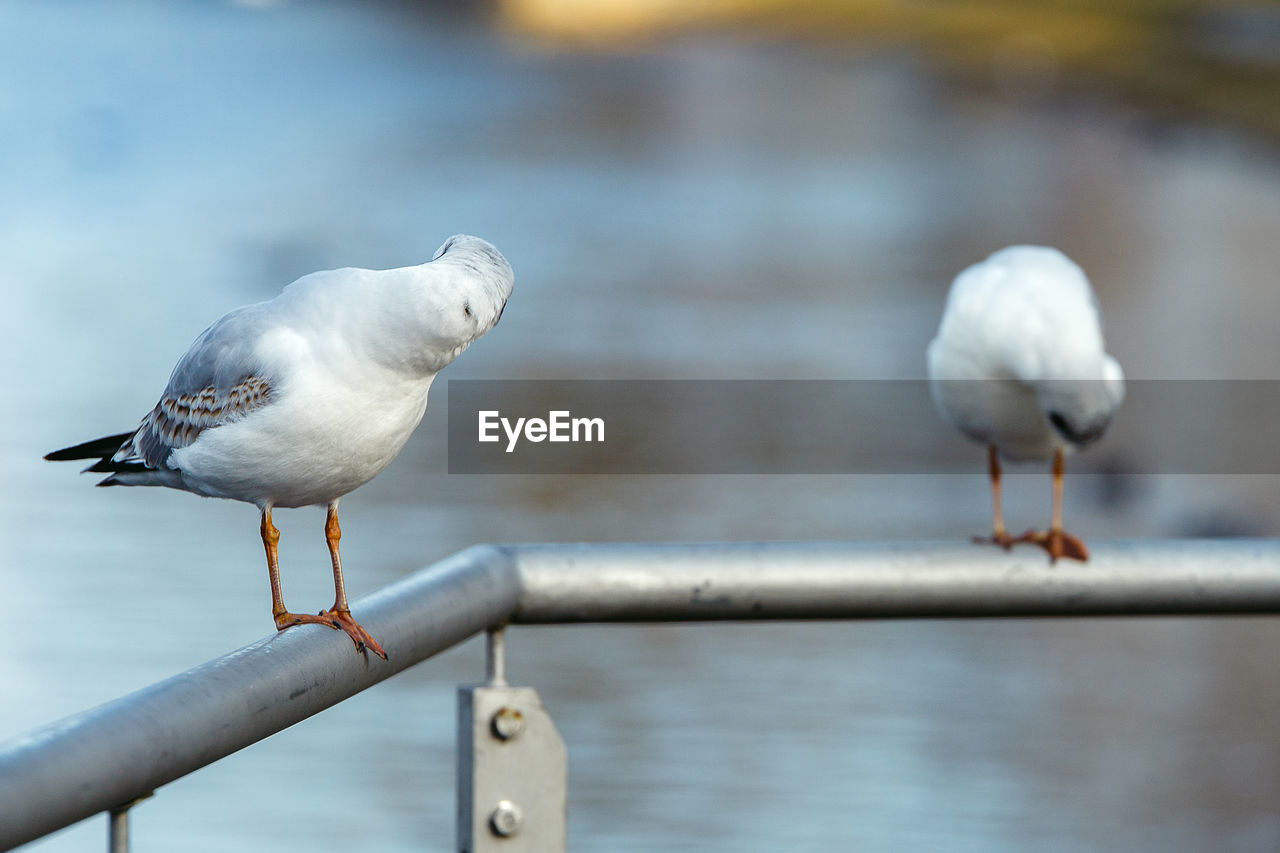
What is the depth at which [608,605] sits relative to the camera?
4.74 ft

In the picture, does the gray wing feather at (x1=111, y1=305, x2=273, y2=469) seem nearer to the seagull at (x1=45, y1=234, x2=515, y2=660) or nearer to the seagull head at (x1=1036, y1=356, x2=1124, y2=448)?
the seagull at (x1=45, y1=234, x2=515, y2=660)

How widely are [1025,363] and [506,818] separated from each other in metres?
1.53

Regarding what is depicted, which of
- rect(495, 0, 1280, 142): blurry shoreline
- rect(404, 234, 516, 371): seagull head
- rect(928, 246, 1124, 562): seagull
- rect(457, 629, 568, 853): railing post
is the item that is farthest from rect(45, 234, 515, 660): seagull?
rect(495, 0, 1280, 142): blurry shoreline

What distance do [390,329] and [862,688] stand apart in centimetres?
301

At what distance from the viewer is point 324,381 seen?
1.41 m

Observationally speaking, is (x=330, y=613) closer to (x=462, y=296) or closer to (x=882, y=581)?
(x=462, y=296)

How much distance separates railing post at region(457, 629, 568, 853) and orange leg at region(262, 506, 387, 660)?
0.41 ft

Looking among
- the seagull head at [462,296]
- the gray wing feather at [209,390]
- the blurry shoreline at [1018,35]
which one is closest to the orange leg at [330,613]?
the gray wing feather at [209,390]

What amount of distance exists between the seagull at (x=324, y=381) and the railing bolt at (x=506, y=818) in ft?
0.64

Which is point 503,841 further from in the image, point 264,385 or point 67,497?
point 67,497

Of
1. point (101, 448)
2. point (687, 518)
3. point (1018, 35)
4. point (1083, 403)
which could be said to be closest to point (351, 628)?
point (101, 448)

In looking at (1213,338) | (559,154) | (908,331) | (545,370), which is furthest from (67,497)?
(559,154)

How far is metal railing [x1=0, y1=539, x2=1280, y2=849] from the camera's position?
1.14m

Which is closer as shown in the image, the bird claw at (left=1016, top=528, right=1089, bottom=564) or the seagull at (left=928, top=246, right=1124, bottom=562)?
the bird claw at (left=1016, top=528, right=1089, bottom=564)
